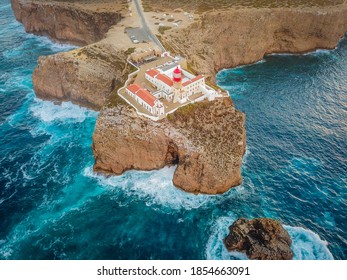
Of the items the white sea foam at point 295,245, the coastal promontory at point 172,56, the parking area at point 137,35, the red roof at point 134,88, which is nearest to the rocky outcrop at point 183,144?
the coastal promontory at point 172,56

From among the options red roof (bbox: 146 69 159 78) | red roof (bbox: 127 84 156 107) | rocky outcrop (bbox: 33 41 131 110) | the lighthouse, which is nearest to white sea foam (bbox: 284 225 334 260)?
the lighthouse

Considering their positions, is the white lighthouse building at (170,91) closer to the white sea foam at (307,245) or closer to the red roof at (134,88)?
the red roof at (134,88)

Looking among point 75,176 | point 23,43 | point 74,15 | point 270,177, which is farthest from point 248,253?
point 23,43

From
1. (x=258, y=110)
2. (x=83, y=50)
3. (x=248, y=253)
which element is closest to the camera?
(x=248, y=253)

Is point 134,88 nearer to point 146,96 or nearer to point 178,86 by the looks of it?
point 146,96

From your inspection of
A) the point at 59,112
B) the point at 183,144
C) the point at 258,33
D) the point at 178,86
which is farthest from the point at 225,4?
the point at 183,144

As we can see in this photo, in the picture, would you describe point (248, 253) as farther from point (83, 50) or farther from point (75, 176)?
point (83, 50)

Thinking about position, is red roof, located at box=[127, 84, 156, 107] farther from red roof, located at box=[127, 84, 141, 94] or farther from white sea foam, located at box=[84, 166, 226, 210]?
white sea foam, located at box=[84, 166, 226, 210]

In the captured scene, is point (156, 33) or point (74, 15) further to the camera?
point (74, 15)
